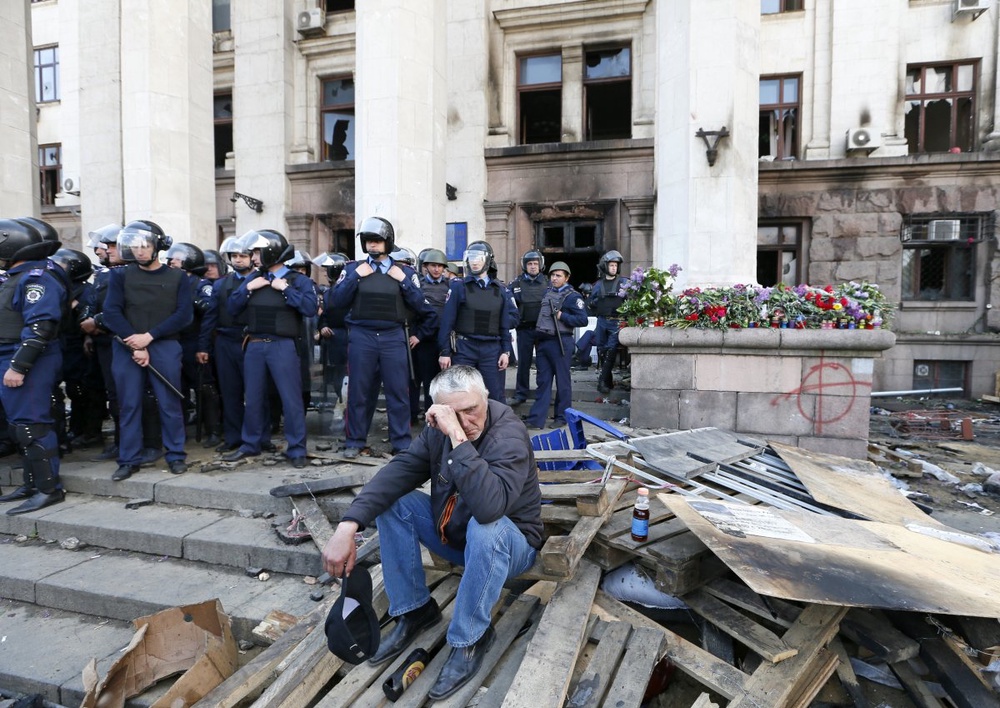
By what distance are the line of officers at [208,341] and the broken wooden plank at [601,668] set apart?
3.27m

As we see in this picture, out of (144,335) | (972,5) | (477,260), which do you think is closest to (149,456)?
(144,335)

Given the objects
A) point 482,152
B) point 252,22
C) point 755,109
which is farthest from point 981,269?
point 252,22

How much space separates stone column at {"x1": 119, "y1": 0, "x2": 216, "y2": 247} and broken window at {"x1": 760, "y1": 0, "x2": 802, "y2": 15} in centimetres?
1189

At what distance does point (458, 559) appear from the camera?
3.16 metres

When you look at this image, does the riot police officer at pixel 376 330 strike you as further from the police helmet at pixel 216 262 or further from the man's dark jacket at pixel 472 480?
the man's dark jacket at pixel 472 480

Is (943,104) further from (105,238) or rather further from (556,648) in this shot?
(105,238)

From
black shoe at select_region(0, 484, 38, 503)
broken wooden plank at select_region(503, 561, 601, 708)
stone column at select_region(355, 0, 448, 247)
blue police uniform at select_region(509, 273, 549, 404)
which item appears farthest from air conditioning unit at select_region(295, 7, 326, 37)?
broken wooden plank at select_region(503, 561, 601, 708)

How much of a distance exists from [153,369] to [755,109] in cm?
742

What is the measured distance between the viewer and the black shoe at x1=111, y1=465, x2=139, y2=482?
16.9 feet

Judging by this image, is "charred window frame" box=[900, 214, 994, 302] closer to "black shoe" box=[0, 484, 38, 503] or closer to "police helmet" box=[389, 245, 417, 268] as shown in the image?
"police helmet" box=[389, 245, 417, 268]

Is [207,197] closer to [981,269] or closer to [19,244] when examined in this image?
[19,244]

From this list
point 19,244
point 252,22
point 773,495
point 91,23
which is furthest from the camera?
point 252,22

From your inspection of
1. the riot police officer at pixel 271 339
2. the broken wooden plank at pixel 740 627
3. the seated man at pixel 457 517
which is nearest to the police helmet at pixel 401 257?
the riot police officer at pixel 271 339

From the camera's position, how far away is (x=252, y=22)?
A: 1460 cm
